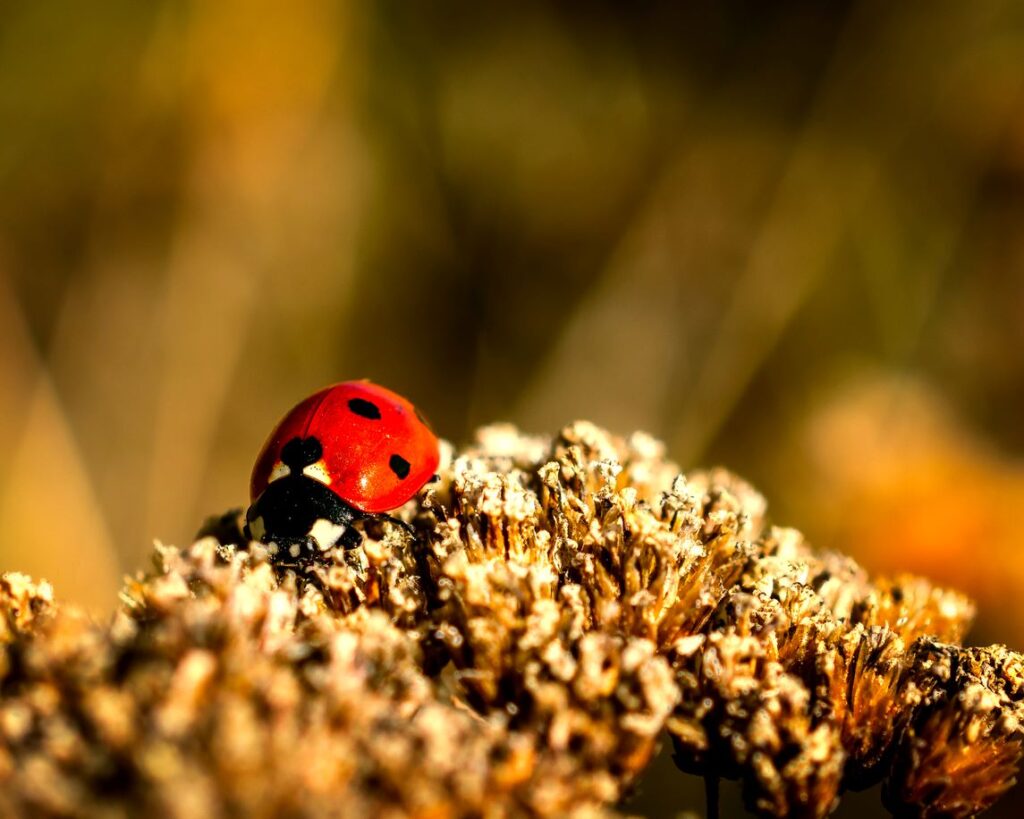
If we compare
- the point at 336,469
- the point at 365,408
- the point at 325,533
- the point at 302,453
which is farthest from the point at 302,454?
the point at 325,533

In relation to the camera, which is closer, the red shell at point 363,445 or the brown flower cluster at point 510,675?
the brown flower cluster at point 510,675

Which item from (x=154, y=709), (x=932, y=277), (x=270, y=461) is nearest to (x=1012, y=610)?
(x=932, y=277)

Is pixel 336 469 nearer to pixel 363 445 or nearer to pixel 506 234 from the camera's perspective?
pixel 363 445

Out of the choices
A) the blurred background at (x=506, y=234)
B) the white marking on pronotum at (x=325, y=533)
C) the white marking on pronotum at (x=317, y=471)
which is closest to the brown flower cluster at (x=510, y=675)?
the white marking on pronotum at (x=325, y=533)

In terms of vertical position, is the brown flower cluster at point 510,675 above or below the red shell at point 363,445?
below

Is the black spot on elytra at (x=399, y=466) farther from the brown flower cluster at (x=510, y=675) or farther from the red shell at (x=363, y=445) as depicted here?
the brown flower cluster at (x=510, y=675)

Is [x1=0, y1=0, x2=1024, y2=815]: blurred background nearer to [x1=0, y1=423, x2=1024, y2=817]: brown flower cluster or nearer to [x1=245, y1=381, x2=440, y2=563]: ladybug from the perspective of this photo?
[x1=245, y1=381, x2=440, y2=563]: ladybug

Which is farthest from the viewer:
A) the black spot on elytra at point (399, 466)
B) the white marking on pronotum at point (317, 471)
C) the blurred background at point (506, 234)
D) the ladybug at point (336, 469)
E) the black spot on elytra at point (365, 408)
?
the blurred background at point (506, 234)
